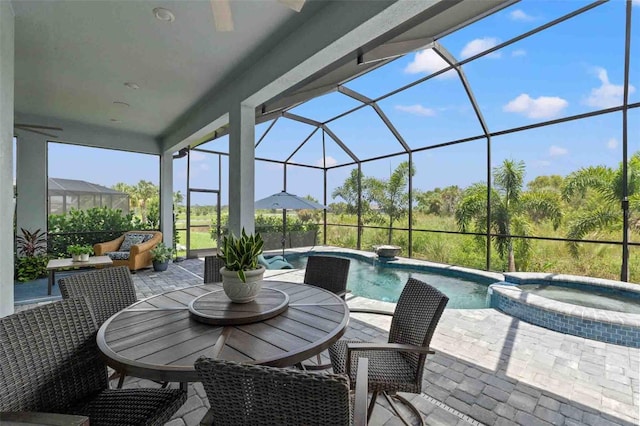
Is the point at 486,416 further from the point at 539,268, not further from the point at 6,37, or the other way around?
the point at 539,268

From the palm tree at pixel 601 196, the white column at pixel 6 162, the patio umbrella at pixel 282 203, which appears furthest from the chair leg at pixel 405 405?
the patio umbrella at pixel 282 203

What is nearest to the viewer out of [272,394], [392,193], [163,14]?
[272,394]

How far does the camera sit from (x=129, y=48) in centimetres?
345

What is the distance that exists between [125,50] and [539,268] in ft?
28.7

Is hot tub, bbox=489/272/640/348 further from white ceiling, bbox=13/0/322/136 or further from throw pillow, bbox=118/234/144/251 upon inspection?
throw pillow, bbox=118/234/144/251

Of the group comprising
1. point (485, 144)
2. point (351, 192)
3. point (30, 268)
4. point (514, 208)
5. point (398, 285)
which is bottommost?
point (398, 285)

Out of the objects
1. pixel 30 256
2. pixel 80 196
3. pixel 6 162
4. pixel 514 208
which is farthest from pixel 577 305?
pixel 80 196

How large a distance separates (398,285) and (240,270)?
5.79 metres

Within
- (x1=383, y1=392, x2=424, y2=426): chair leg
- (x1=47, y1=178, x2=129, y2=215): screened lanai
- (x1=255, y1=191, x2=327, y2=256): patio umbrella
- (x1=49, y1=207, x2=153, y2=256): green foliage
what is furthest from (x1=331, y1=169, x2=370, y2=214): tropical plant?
(x1=383, y1=392, x2=424, y2=426): chair leg

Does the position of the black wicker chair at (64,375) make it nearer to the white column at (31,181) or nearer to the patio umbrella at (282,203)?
the patio umbrella at (282,203)

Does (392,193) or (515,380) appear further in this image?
(392,193)

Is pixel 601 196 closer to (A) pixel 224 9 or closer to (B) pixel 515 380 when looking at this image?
(B) pixel 515 380

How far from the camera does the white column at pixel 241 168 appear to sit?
417 centimetres

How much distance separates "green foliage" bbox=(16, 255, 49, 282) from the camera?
5.64 m
